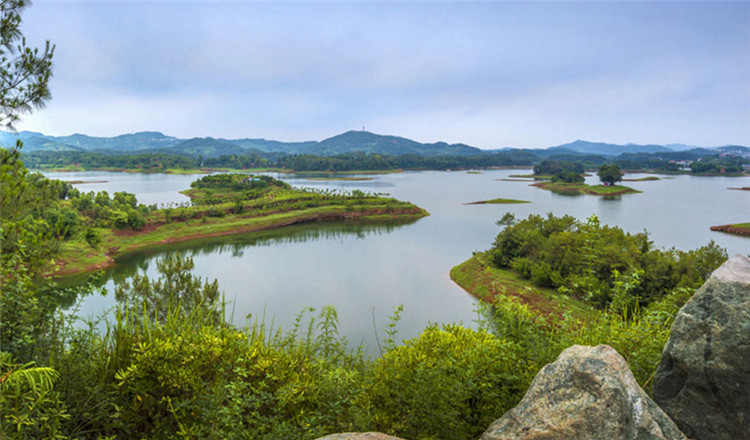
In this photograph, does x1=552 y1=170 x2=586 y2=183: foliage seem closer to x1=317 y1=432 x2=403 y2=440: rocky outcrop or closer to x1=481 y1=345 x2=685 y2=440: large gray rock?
x1=481 y1=345 x2=685 y2=440: large gray rock

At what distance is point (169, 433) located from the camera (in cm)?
274

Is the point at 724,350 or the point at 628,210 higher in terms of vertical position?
the point at 724,350

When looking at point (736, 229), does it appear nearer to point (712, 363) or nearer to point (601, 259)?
point (601, 259)

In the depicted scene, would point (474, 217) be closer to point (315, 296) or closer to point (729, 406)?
point (315, 296)

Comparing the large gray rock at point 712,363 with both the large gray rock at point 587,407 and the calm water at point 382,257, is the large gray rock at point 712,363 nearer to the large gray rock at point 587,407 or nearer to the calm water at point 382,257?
the large gray rock at point 587,407

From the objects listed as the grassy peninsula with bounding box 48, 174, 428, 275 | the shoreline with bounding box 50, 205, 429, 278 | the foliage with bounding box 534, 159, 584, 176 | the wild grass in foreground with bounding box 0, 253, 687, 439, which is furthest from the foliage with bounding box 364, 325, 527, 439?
the foliage with bounding box 534, 159, 584, 176

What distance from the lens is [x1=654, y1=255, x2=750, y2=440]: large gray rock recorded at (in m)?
2.19

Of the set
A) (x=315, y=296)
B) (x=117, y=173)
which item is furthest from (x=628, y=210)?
(x=117, y=173)

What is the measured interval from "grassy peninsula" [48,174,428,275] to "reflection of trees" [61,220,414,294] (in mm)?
1449

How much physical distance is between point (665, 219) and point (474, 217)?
1904cm

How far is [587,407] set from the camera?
197cm

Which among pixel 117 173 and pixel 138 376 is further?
pixel 117 173

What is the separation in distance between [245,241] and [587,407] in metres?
32.6

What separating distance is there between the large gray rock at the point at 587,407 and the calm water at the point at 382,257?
332cm
